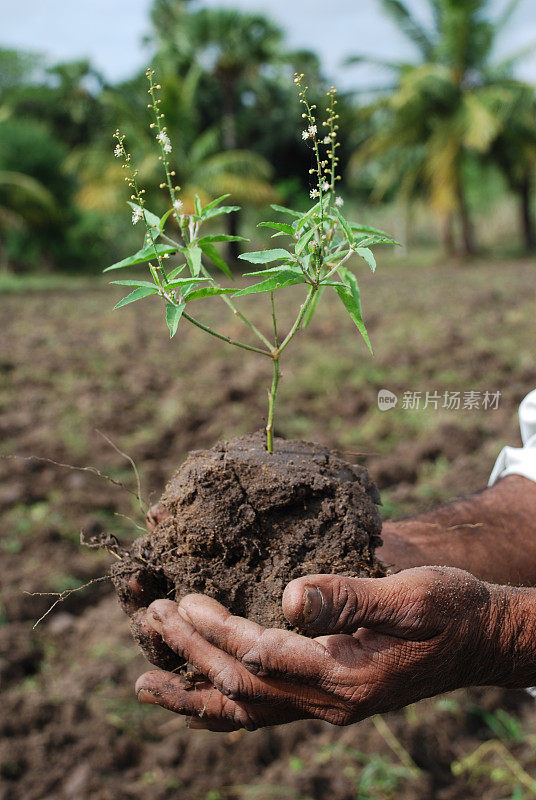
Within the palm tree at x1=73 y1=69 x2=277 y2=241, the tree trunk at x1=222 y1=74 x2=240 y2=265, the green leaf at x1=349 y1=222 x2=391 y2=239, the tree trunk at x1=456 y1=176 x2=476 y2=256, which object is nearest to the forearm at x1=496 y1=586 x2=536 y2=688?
the green leaf at x1=349 y1=222 x2=391 y2=239

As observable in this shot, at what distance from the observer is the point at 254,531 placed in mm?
1396

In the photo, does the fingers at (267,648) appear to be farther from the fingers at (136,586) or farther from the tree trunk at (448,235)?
the tree trunk at (448,235)

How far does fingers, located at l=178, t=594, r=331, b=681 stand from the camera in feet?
3.80

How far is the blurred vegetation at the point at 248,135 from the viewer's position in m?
16.9

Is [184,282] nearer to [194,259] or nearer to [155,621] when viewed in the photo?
[194,259]

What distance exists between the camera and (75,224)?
20.7 meters

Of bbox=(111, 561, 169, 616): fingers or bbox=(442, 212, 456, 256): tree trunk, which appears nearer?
bbox=(111, 561, 169, 616): fingers

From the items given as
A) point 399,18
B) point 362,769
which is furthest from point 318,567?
point 399,18

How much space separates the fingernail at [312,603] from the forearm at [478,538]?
0.50 metres

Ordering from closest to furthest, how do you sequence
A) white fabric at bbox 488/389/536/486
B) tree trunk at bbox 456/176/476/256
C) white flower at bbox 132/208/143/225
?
white flower at bbox 132/208/143/225 < white fabric at bbox 488/389/536/486 < tree trunk at bbox 456/176/476/256

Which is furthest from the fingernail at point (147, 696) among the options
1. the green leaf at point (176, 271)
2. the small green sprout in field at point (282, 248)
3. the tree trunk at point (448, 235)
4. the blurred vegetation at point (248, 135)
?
the tree trunk at point (448, 235)

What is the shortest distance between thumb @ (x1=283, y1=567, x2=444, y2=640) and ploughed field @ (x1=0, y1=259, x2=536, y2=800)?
506 mm

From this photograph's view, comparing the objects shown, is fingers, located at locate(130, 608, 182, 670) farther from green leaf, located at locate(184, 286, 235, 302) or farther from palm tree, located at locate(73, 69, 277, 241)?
palm tree, located at locate(73, 69, 277, 241)

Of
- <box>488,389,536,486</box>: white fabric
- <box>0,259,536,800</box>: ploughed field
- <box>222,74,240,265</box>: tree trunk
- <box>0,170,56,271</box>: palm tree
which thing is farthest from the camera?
<box>222,74,240,265</box>: tree trunk
